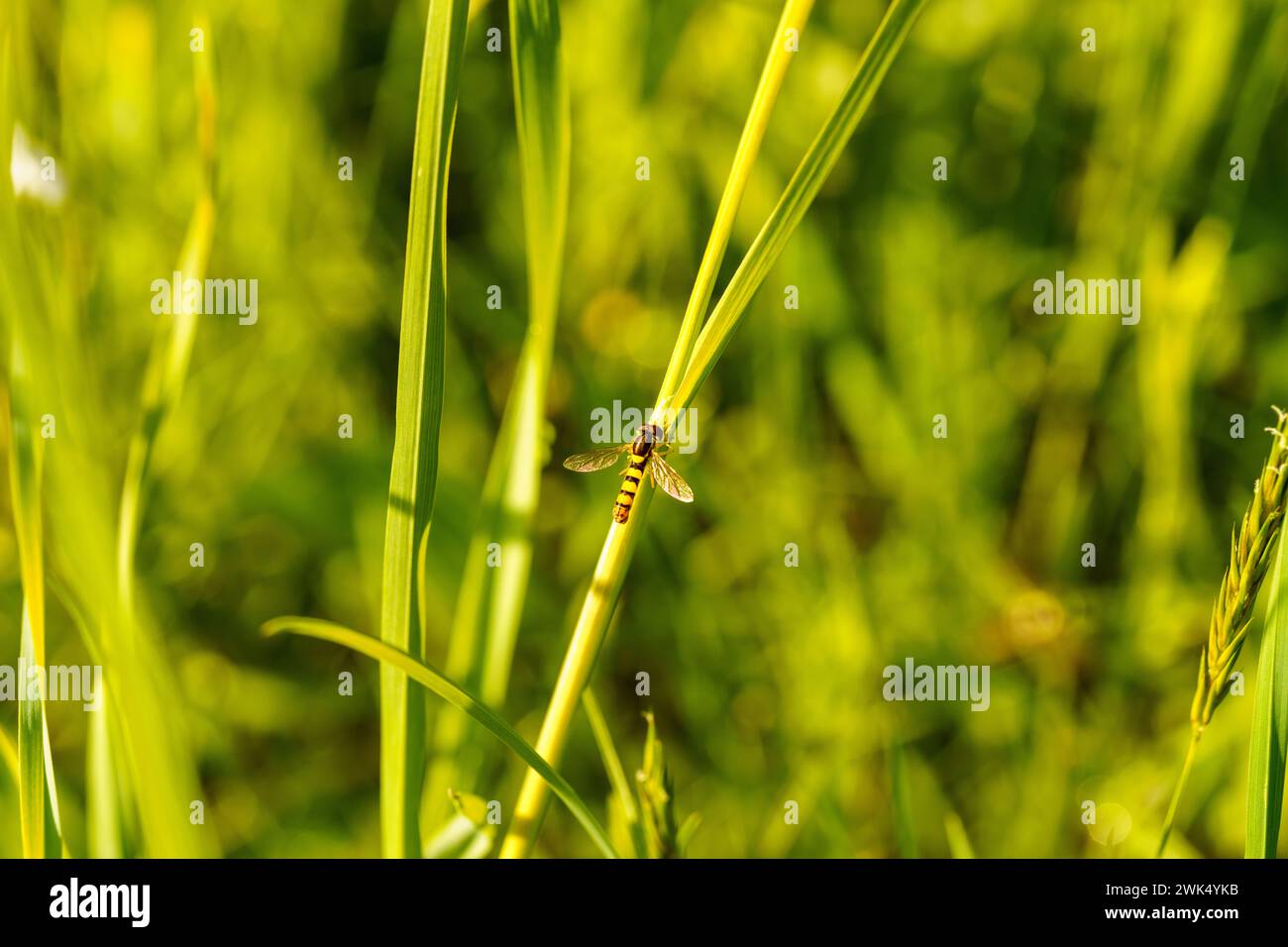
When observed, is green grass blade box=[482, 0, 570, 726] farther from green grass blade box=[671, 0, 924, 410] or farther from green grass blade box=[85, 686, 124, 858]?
green grass blade box=[85, 686, 124, 858]

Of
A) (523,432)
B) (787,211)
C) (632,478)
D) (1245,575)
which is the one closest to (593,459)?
(523,432)

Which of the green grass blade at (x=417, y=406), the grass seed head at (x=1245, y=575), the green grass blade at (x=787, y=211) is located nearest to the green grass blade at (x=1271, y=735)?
the grass seed head at (x=1245, y=575)

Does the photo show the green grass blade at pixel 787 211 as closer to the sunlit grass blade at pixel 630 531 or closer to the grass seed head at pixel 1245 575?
the sunlit grass blade at pixel 630 531

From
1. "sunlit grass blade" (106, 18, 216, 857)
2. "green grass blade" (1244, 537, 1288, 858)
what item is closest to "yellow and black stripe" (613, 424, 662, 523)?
"sunlit grass blade" (106, 18, 216, 857)

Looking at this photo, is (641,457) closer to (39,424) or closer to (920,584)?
(39,424)

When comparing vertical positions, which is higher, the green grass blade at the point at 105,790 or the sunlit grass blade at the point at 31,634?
the sunlit grass blade at the point at 31,634
